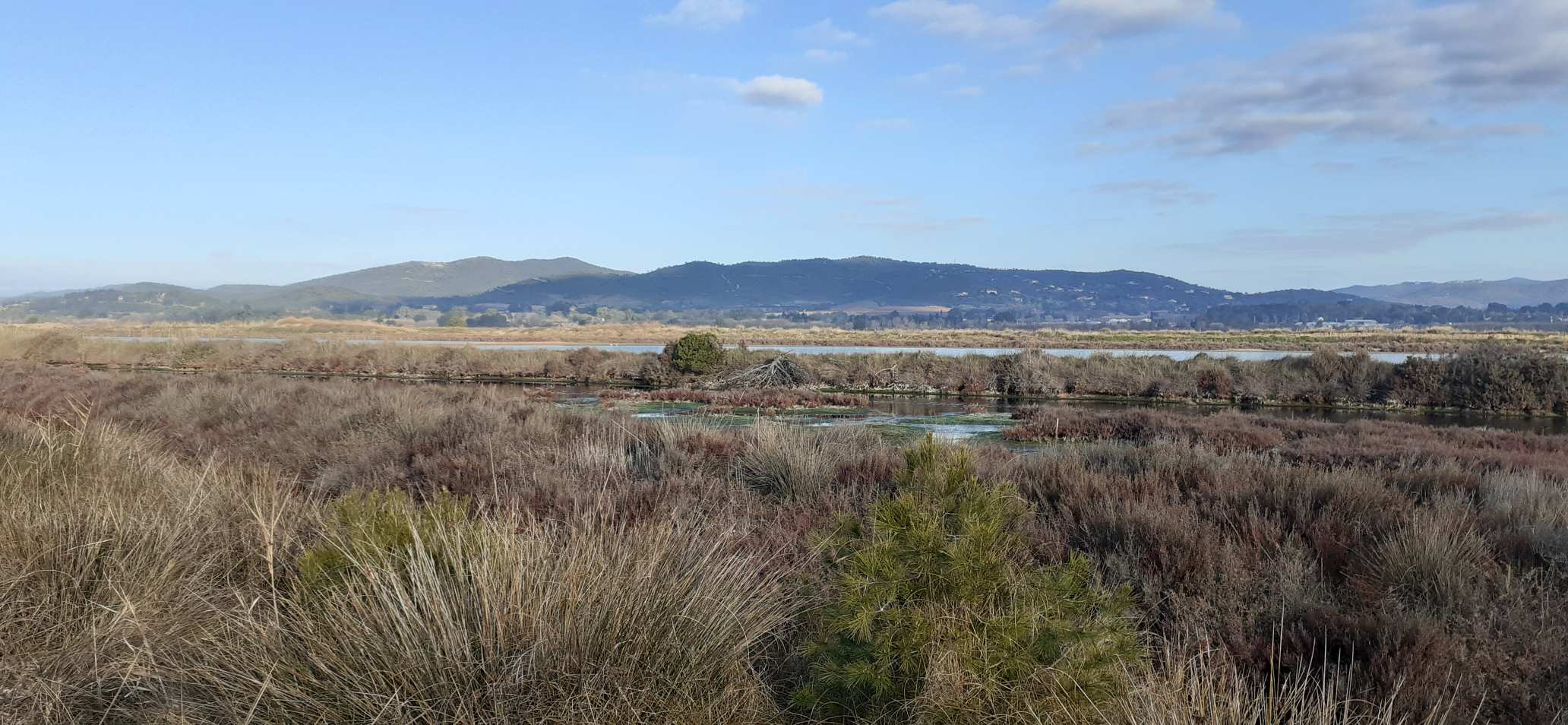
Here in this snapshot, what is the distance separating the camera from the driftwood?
102 feet

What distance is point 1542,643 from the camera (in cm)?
390

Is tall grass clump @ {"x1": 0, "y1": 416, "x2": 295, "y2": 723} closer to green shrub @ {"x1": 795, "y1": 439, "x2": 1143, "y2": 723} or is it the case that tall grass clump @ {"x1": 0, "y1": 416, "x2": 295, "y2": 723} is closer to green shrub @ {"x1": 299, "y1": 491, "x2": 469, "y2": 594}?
green shrub @ {"x1": 299, "y1": 491, "x2": 469, "y2": 594}

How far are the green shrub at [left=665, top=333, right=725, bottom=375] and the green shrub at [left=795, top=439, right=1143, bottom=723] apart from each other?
101 feet

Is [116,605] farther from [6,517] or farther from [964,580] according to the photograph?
[964,580]

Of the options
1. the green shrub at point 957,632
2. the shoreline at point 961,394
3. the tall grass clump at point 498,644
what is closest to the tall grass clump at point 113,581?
the tall grass clump at point 498,644

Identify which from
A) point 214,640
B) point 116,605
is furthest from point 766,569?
point 116,605

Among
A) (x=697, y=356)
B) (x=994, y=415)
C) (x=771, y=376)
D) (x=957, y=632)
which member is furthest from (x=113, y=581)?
(x=697, y=356)

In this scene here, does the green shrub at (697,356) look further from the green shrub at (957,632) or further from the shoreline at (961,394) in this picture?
the green shrub at (957,632)

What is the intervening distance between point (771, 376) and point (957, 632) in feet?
94.3

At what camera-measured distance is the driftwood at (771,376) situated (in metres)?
31.2

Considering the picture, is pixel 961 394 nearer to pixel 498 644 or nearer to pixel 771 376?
pixel 771 376

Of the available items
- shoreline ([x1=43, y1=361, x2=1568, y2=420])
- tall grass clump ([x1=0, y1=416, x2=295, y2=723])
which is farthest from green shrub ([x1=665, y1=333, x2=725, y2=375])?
tall grass clump ([x1=0, y1=416, x2=295, y2=723])

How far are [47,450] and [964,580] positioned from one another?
24.7 feet

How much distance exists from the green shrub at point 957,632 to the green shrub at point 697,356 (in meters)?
30.7
